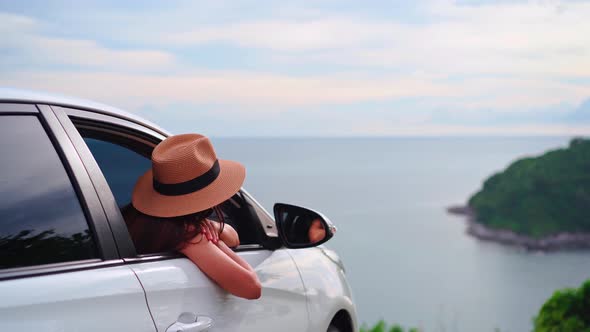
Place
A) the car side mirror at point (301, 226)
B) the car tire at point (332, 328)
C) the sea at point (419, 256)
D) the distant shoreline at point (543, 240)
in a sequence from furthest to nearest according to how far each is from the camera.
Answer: the distant shoreline at point (543, 240) → the sea at point (419, 256) → the car tire at point (332, 328) → the car side mirror at point (301, 226)

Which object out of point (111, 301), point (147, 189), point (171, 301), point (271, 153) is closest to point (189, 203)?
A: point (147, 189)

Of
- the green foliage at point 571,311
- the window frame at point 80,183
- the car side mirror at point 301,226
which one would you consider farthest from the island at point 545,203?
the window frame at point 80,183

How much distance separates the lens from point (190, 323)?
2.33 m

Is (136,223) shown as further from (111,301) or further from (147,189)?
(111,301)

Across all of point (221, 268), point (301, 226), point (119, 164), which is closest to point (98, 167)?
point (221, 268)

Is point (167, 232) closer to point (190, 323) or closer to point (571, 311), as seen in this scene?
point (190, 323)

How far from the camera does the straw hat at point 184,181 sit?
2.59m

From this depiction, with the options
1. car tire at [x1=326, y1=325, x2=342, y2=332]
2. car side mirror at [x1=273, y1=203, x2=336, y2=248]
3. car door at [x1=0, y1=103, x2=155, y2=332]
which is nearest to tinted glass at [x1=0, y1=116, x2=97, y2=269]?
car door at [x1=0, y1=103, x2=155, y2=332]

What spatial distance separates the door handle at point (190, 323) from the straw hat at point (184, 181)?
352 millimetres

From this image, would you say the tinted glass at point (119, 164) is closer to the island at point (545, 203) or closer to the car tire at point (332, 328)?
the car tire at point (332, 328)

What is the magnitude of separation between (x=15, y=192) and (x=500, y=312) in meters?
90.6

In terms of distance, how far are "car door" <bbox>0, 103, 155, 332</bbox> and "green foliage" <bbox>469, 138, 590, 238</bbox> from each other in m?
105

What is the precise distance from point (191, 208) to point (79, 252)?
1.68ft

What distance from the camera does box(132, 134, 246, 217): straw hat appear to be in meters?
2.59
